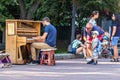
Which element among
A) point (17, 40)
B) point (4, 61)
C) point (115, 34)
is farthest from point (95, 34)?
point (4, 61)

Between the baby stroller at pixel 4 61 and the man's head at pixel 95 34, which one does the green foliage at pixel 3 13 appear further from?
the baby stroller at pixel 4 61

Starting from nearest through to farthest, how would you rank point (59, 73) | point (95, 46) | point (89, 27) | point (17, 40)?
1. point (59, 73)
2. point (17, 40)
3. point (95, 46)
4. point (89, 27)

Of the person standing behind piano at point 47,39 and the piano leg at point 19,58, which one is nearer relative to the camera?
the person standing behind piano at point 47,39

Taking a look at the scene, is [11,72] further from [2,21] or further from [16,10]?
[16,10]

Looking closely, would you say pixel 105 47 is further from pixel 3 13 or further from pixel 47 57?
pixel 3 13

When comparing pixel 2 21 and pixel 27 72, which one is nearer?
pixel 27 72

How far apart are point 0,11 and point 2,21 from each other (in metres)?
1.36

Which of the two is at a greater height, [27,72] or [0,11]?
[0,11]

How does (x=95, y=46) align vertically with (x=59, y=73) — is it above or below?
above

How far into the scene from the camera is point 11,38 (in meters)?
15.1

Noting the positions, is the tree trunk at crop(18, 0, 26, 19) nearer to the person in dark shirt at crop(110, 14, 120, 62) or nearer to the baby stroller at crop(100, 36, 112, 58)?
the baby stroller at crop(100, 36, 112, 58)

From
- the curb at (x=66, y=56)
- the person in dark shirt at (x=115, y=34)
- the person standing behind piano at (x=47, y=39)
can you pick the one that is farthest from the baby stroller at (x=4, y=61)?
the person in dark shirt at (x=115, y=34)

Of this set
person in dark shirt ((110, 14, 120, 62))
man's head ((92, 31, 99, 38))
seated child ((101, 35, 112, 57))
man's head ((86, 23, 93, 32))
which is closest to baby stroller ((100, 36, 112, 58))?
seated child ((101, 35, 112, 57))

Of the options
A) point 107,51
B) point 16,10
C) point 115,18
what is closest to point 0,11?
point 16,10
